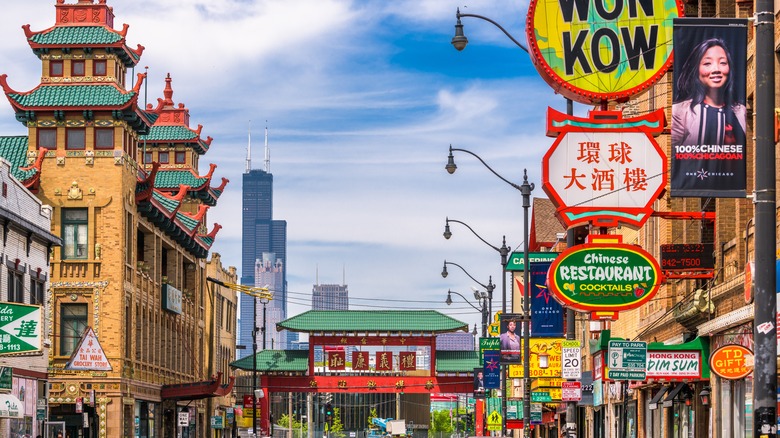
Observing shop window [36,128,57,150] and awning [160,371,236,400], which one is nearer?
shop window [36,128,57,150]

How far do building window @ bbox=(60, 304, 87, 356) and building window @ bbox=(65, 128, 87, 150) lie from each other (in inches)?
296

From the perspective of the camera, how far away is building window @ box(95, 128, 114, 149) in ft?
209

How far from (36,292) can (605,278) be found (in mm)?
30777

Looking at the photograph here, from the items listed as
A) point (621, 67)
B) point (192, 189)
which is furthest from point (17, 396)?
point (192, 189)

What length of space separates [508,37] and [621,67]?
14.5ft

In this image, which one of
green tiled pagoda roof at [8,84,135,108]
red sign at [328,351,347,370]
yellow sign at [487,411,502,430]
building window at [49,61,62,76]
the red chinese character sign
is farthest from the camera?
red sign at [328,351,347,370]

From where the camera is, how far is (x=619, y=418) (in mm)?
48312

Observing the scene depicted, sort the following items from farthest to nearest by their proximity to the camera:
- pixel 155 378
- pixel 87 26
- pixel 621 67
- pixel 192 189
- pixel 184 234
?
pixel 192 189, pixel 184 234, pixel 155 378, pixel 87 26, pixel 621 67

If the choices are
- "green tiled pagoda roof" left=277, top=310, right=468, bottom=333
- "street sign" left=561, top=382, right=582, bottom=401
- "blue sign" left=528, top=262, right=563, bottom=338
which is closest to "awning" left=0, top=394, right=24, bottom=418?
"blue sign" left=528, top=262, right=563, bottom=338

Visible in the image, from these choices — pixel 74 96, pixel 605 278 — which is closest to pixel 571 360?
pixel 605 278

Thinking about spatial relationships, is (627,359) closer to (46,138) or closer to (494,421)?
(494,421)

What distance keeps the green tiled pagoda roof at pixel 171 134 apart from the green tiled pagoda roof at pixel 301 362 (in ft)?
77.5

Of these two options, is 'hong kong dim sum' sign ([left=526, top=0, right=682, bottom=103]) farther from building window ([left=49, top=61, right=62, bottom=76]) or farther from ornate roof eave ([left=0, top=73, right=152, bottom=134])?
building window ([left=49, top=61, right=62, bottom=76])

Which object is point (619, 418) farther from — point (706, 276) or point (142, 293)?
point (142, 293)
